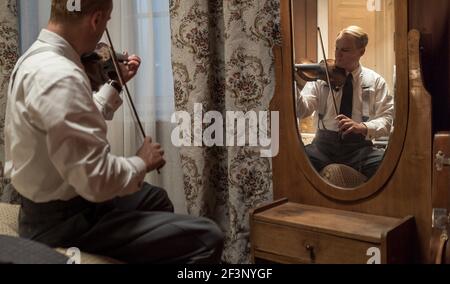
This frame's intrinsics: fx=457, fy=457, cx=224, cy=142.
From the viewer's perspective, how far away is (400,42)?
4.06 feet

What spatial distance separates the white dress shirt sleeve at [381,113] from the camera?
1291 millimetres

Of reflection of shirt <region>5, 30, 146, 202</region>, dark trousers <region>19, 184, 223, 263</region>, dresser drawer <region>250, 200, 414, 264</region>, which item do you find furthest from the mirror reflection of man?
reflection of shirt <region>5, 30, 146, 202</region>

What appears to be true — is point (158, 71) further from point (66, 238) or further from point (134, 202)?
point (66, 238)

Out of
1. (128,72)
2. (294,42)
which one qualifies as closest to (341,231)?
(294,42)

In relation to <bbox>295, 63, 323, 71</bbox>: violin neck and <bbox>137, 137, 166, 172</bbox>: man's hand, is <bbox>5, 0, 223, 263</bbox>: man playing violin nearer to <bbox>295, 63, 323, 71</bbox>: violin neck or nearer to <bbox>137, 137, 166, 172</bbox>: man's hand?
<bbox>137, 137, 166, 172</bbox>: man's hand

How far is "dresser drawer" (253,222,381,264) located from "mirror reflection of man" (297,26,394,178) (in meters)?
0.23

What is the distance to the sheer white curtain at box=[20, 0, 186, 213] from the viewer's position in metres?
1.88

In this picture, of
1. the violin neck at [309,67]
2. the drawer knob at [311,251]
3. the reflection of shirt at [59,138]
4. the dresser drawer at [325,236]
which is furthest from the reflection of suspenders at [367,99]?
the reflection of shirt at [59,138]

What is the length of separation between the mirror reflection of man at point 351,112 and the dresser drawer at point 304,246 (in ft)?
0.76

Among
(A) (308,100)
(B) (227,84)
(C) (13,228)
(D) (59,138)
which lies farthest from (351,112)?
(C) (13,228)

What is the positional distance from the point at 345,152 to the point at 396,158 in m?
0.17

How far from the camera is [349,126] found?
138 cm

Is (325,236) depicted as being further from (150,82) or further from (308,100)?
(150,82)
